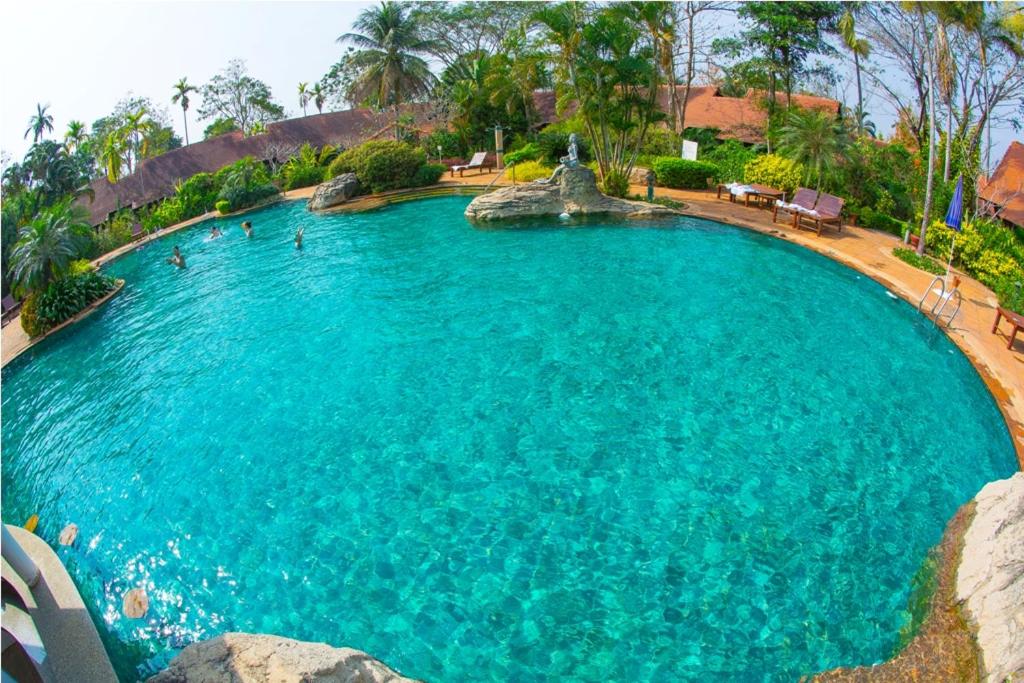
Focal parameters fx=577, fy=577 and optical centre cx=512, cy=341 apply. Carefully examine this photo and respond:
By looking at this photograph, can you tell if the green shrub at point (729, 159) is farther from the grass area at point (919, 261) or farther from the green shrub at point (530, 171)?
the grass area at point (919, 261)

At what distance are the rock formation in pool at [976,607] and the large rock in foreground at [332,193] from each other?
28539mm

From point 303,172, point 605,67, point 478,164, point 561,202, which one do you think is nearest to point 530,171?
point 478,164

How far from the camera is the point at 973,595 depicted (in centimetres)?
761

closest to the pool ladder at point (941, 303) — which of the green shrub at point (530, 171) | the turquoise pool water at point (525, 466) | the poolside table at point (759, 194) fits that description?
the turquoise pool water at point (525, 466)

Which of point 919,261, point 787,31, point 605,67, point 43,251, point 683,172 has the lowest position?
point 919,261

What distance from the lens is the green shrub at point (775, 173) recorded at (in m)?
23.7

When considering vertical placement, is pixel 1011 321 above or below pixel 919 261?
below

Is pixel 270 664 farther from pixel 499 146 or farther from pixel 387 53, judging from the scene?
pixel 387 53

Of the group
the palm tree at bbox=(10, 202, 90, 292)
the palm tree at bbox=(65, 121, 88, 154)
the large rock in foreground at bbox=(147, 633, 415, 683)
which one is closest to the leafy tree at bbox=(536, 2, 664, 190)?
the palm tree at bbox=(10, 202, 90, 292)

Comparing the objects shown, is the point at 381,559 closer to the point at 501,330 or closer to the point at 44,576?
the point at 44,576

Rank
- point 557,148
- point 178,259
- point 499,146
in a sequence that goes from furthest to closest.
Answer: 1. point 499,146
2. point 557,148
3. point 178,259

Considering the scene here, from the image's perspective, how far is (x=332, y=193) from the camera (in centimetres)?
3002

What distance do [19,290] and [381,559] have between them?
59.1 ft

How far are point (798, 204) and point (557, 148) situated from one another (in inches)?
604
